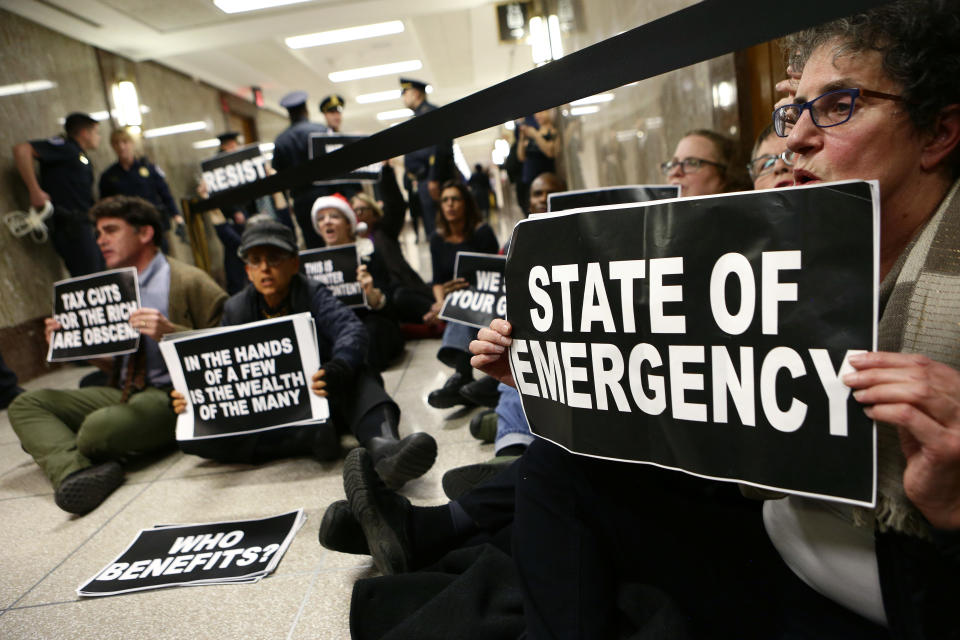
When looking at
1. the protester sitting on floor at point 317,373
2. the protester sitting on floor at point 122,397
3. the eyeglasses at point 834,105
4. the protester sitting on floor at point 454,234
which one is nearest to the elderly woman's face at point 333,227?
the protester sitting on floor at point 454,234

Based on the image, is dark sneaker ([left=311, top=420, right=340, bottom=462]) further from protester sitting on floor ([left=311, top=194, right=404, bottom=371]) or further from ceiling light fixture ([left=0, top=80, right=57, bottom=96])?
ceiling light fixture ([left=0, top=80, right=57, bottom=96])

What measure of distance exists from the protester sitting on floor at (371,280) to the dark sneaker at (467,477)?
1.77m

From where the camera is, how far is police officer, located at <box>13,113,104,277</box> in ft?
16.3

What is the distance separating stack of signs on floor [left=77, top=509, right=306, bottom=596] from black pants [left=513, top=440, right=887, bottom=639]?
971 millimetres

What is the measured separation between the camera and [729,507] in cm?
104

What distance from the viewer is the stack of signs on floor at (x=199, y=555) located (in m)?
1.64

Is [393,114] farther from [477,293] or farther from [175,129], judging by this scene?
[477,293]

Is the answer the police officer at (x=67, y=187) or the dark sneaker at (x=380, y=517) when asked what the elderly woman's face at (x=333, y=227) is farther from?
the dark sneaker at (x=380, y=517)

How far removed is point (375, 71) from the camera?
11.2m

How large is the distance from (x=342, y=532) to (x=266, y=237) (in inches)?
52.1

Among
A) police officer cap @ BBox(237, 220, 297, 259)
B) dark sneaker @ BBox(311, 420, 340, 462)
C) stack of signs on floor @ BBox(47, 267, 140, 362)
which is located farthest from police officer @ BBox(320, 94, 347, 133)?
dark sneaker @ BBox(311, 420, 340, 462)

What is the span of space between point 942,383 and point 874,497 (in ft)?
0.53

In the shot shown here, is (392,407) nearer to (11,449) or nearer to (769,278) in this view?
(769,278)

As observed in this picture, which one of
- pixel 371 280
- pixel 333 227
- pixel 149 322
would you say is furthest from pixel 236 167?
pixel 149 322
